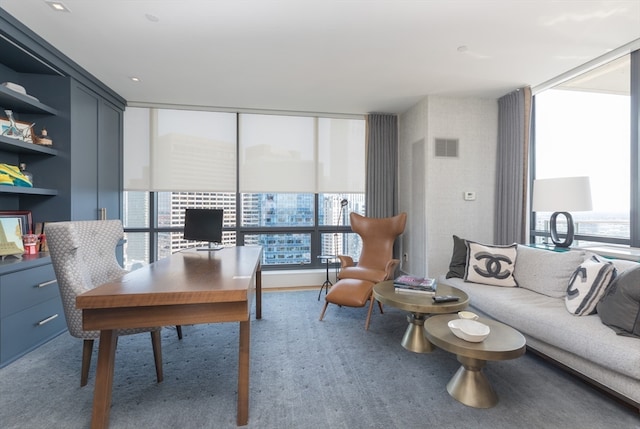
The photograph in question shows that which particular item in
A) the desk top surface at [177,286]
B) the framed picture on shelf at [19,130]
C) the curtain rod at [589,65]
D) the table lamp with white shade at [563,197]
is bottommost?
the desk top surface at [177,286]

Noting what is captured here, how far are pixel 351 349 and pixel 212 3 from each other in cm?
275

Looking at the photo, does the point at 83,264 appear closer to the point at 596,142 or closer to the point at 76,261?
the point at 76,261

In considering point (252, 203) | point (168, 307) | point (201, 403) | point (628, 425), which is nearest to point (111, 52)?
point (252, 203)

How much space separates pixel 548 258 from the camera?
2549 millimetres

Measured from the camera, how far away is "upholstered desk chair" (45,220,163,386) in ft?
5.47

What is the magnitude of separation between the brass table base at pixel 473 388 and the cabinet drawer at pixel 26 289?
3.13 meters

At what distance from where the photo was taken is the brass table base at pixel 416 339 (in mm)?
2305

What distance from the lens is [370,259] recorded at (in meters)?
3.68

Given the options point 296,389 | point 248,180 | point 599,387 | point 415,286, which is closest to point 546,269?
point 599,387

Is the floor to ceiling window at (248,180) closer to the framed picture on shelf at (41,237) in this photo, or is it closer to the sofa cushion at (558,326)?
the framed picture on shelf at (41,237)

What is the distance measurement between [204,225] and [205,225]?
1 cm

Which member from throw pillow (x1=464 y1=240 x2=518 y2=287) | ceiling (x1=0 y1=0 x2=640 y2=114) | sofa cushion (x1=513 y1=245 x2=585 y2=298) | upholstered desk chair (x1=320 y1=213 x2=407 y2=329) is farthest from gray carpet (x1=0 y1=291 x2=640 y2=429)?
ceiling (x1=0 y1=0 x2=640 y2=114)

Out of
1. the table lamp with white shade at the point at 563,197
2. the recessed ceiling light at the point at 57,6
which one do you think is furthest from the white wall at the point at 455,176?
the recessed ceiling light at the point at 57,6

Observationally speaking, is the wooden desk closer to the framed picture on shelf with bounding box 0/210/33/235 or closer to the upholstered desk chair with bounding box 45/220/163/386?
the upholstered desk chair with bounding box 45/220/163/386
